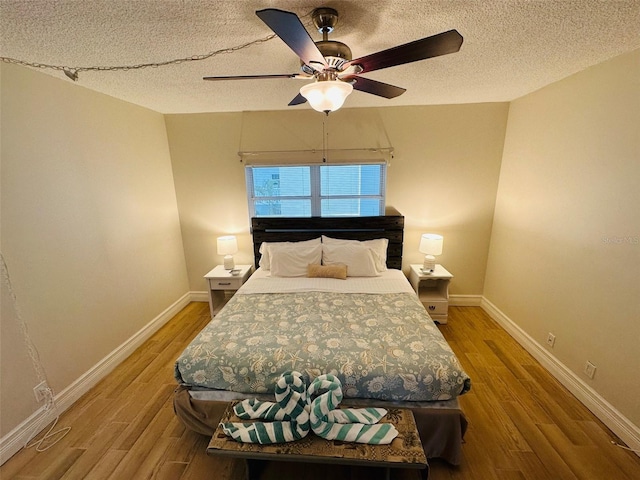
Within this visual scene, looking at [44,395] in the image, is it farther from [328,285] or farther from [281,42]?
[281,42]

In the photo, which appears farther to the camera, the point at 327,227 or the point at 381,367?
the point at 327,227

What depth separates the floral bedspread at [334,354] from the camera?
1.47 meters

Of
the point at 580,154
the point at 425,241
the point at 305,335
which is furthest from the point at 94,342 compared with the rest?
the point at 580,154

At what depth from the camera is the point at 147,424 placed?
5.87 feet

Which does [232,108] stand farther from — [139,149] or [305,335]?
[305,335]

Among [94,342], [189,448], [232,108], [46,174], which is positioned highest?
[232,108]

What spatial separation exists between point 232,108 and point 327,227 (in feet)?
5.55

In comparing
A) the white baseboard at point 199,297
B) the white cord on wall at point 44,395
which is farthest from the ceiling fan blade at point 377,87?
the white baseboard at point 199,297

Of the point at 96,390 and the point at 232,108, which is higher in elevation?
the point at 232,108

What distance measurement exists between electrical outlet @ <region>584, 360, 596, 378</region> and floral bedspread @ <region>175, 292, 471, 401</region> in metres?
1.14

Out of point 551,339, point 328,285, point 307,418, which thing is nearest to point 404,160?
point 328,285

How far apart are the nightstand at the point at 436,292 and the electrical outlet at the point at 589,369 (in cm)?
113

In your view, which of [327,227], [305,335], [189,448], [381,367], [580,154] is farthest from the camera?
[327,227]

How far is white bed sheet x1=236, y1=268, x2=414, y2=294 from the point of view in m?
2.46
